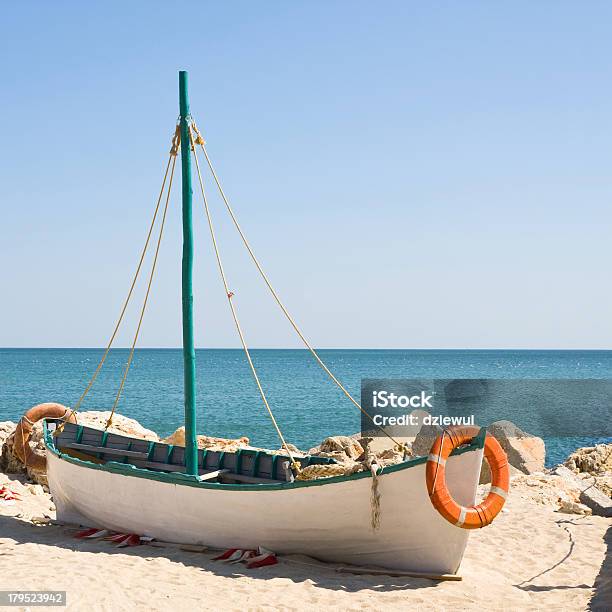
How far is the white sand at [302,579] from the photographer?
301 inches

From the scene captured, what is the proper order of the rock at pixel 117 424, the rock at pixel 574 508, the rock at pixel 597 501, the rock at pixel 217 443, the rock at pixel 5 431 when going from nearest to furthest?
1. the rock at pixel 597 501
2. the rock at pixel 574 508
3. the rock at pixel 5 431
4. the rock at pixel 117 424
5. the rock at pixel 217 443

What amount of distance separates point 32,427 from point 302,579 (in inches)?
333

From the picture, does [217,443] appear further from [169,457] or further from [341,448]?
[169,457]

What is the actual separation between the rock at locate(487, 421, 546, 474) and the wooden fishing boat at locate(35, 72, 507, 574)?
8000mm

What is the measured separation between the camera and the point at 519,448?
17516 millimetres

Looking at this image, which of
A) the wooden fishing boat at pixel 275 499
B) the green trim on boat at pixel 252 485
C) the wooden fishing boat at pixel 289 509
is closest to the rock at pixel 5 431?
the wooden fishing boat at pixel 275 499

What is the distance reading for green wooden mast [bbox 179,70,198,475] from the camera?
10656 mm

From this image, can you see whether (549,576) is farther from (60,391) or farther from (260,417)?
(60,391)

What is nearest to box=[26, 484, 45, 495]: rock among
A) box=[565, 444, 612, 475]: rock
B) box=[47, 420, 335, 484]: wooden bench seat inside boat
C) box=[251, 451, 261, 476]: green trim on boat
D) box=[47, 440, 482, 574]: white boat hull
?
box=[47, 420, 335, 484]: wooden bench seat inside boat

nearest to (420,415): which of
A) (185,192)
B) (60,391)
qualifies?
(185,192)

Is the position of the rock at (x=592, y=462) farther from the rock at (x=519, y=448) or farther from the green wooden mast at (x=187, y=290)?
the green wooden mast at (x=187, y=290)

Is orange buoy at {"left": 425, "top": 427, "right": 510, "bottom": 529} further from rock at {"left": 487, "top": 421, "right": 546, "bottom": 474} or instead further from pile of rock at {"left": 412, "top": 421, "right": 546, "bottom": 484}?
rock at {"left": 487, "top": 421, "right": 546, "bottom": 474}

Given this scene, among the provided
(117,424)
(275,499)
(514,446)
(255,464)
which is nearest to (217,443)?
(117,424)

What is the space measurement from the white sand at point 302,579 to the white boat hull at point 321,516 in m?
0.28
